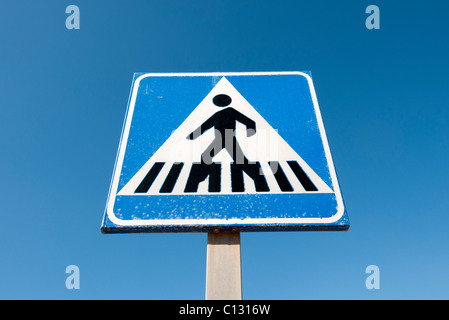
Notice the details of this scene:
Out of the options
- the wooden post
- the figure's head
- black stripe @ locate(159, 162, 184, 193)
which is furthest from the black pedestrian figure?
the wooden post

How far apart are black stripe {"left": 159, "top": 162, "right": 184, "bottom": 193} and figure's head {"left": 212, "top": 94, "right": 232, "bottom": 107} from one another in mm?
409

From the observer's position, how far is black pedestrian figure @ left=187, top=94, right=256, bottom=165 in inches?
50.0

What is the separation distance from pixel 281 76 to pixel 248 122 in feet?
1.32

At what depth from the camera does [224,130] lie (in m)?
1.38

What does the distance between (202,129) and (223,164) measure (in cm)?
24

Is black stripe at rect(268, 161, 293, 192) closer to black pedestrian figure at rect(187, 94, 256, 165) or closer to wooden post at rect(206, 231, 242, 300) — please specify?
black pedestrian figure at rect(187, 94, 256, 165)

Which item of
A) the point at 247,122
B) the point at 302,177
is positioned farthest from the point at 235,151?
the point at 302,177

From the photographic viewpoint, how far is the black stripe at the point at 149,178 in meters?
1.17

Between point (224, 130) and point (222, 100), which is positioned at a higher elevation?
point (222, 100)

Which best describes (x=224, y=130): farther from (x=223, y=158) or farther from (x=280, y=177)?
(x=280, y=177)

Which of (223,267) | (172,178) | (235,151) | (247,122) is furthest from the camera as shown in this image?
(247,122)

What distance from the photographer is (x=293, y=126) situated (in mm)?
1377
